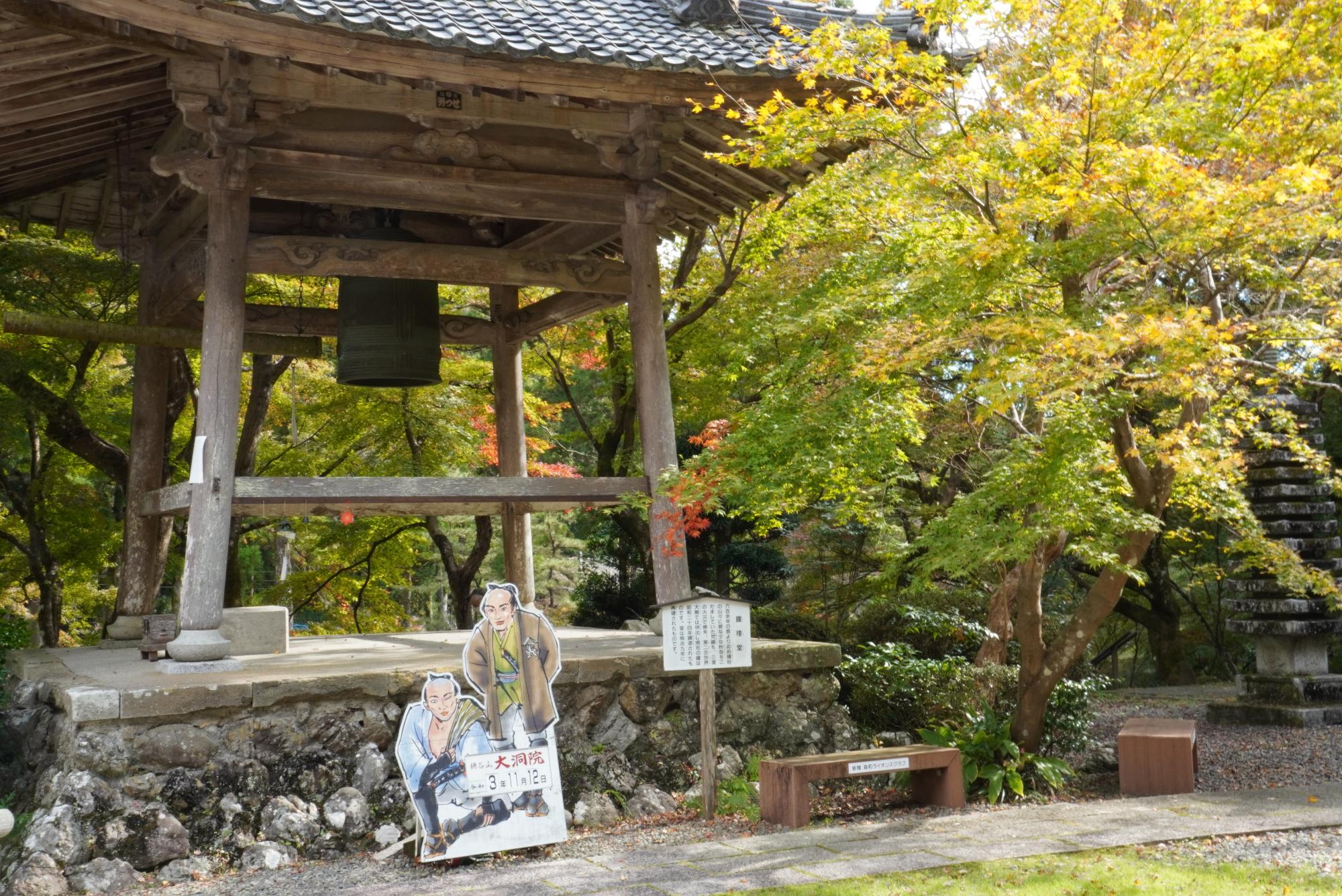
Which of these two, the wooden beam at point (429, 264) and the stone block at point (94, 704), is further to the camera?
the wooden beam at point (429, 264)

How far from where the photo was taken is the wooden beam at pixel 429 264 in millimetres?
8172

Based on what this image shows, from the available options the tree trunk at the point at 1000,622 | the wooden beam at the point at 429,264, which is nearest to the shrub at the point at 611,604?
the tree trunk at the point at 1000,622

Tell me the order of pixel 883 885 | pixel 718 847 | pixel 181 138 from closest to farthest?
pixel 883 885 → pixel 718 847 → pixel 181 138

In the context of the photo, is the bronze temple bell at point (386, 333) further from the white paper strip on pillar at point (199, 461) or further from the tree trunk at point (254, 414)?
the tree trunk at point (254, 414)

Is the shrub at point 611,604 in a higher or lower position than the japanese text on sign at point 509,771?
higher

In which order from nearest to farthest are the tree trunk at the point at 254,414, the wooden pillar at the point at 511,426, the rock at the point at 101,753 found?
the rock at the point at 101,753 < the wooden pillar at the point at 511,426 < the tree trunk at the point at 254,414

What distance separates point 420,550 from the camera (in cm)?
2073

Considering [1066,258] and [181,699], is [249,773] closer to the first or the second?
[181,699]

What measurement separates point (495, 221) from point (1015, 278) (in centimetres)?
509

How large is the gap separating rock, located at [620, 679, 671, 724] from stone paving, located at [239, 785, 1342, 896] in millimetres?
1492

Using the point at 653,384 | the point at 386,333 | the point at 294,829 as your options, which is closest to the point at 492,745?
the point at 294,829

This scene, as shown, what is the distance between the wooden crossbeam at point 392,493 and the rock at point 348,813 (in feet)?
6.63

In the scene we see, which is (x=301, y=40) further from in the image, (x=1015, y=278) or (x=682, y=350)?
(x=682, y=350)

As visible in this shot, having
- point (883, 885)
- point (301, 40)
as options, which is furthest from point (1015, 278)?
point (301, 40)
